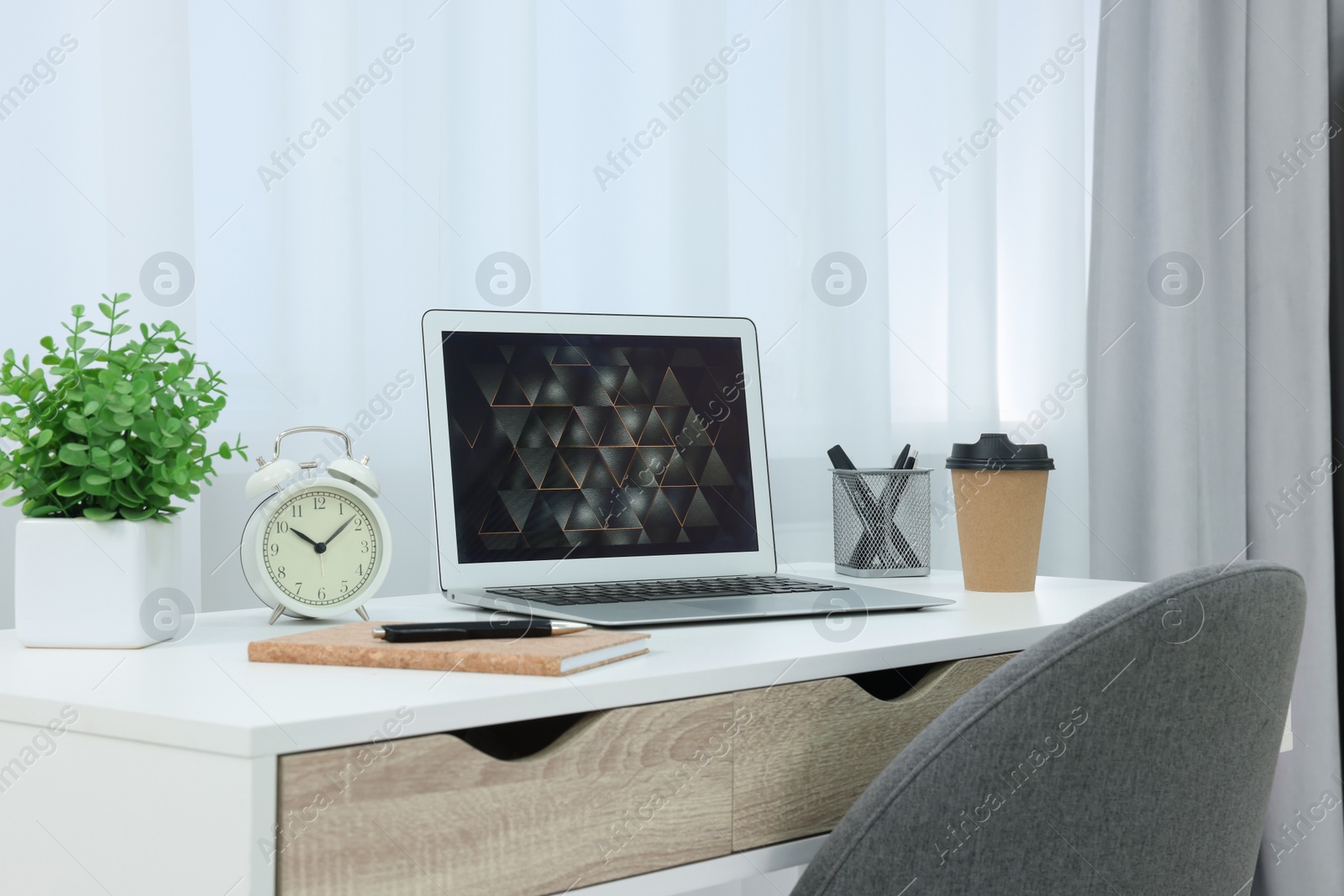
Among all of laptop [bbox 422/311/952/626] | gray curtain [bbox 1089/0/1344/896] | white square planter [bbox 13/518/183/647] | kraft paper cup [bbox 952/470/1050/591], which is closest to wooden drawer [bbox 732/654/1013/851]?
laptop [bbox 422/311/952/626]

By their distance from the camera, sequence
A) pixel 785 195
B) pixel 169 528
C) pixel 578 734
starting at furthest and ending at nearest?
pixel 785 195 → pixel 169 528 → pixel 578 734

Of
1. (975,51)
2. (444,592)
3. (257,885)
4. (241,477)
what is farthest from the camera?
(975,51)

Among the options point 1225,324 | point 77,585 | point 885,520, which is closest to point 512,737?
point 77,585

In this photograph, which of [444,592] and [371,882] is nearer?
[371,882]

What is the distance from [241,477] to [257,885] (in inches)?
28.5

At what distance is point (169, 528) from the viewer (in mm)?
885

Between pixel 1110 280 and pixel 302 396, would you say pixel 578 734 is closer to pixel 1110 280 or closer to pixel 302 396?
pixel 302 396

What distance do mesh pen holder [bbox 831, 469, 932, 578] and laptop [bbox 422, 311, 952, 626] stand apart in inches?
5.2

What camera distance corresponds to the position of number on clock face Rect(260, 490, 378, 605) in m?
0.98

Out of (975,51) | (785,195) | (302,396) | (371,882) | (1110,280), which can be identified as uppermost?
(975,51)

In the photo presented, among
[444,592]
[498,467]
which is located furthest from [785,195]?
[444,592]

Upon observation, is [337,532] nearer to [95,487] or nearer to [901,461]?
[95,487]

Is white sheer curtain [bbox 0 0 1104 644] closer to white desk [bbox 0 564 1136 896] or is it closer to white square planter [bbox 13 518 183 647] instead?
white square planter [bbox 13 518 183 647]

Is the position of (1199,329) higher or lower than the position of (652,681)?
higher
